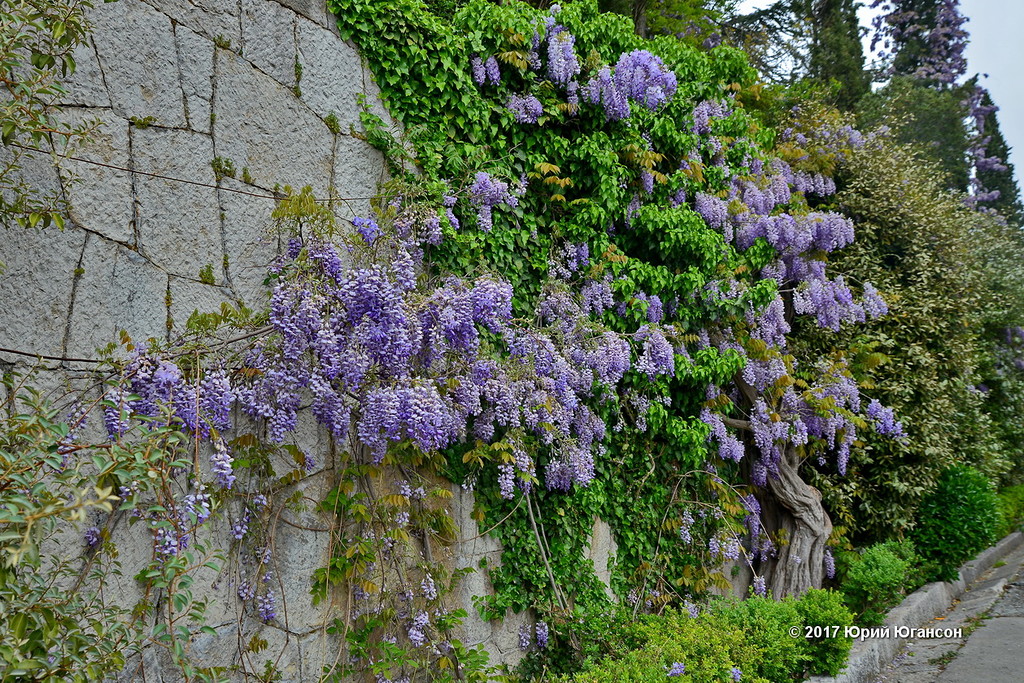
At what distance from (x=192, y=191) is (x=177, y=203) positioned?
87 millimetres

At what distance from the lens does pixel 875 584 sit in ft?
19.2

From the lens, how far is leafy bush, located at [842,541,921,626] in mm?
5824

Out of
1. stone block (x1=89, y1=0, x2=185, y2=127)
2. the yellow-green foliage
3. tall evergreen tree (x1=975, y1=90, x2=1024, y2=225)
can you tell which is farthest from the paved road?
tall evergreen tree (x1=975, y1=90, x2=1024, y2=225)

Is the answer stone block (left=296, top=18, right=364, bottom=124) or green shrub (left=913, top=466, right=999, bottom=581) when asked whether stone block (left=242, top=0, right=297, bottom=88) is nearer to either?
stone block (left=296, top=18, right=364, bottom=124)

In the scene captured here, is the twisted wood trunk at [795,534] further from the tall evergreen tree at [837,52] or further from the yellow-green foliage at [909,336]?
the tall evergreen tree at [837,52]

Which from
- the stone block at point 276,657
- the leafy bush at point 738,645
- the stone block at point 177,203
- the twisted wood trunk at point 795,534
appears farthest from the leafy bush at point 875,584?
the stone block at point 177,203

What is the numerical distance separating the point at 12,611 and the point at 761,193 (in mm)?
5602

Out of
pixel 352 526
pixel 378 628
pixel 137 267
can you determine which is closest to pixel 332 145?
pixel 137 267

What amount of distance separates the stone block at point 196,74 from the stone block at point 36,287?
72 cm

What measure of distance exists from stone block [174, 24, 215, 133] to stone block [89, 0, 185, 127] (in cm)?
3

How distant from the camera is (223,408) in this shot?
281 cm

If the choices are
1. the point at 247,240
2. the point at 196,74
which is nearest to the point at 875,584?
the point at 247,240

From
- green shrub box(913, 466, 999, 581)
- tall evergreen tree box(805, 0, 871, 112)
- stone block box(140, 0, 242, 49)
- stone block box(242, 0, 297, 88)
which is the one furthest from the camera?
tall evergreen tree box(805, 0, 871, 112)

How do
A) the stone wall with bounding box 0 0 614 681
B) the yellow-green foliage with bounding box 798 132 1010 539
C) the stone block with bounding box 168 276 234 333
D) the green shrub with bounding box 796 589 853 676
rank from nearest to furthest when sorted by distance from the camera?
the stone wall with bounding box 0 0 614 681
the stone block with bounding box 168 276 234 333
the green shrub with bounding box 796 589 853 676
the yellow-green foliage with bounding box 798 132 1010 539
